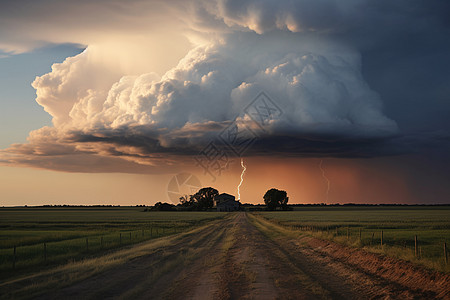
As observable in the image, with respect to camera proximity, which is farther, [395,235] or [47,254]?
[395,235]

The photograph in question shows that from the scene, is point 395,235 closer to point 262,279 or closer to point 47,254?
point 262,279

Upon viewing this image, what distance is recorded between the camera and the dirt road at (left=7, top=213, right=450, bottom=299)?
1391 centimetres

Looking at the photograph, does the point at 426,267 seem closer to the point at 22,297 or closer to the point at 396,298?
the point at 396,298

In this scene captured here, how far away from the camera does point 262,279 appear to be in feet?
54.2

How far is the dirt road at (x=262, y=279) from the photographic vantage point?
Result: 547 inches

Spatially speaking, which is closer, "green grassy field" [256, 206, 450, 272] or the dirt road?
the dirt road

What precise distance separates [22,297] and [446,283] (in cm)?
1716

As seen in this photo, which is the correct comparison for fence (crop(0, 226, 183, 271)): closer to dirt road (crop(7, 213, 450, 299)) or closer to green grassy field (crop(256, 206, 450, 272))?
dirt road (crop(7, 213, 450, 299))

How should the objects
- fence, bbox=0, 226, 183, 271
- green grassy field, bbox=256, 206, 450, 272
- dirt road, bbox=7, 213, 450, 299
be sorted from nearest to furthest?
dirt road, bbox=7, 213, 450, 299 < green grassy field, bbox=256, 206, 450, 272 < fence, bbox=0, 226, 183, 271

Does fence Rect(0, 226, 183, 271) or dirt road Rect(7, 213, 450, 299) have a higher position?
dirt road Rect(7, 213, 450, 299)

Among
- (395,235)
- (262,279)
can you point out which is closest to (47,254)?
(262,279)

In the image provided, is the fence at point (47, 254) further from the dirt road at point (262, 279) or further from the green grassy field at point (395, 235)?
the green grassy field at point (395, 235)

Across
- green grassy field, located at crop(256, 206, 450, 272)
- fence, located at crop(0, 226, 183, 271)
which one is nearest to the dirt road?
green grassy field, located at crop(256, 206, 450, 272)

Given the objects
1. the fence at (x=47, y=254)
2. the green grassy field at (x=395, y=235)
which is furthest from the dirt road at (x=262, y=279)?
the fence at (x=47, y=254)
